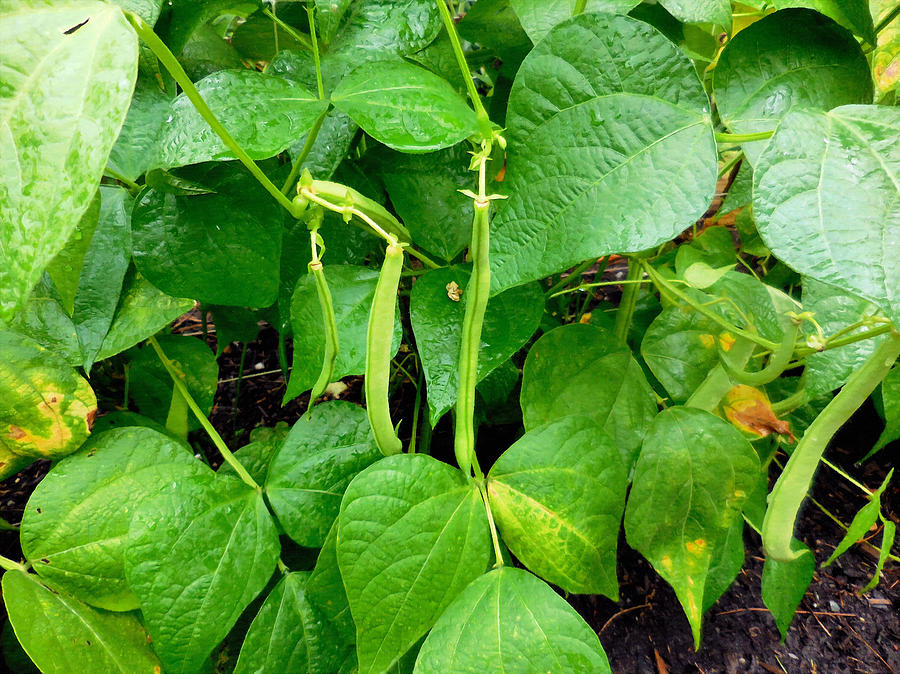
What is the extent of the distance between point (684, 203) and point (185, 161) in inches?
16.5

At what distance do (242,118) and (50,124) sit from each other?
214 millimetres

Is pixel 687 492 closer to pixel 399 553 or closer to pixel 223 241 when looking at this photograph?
pixel 399 553

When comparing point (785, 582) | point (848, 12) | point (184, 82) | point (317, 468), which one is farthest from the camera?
point (785, 582)

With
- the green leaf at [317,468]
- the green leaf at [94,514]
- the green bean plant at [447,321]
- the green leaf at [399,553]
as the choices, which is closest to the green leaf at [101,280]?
the green bean plant at [447,321]

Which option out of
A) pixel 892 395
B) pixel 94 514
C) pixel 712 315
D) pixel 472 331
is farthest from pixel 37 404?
pixel 892 395

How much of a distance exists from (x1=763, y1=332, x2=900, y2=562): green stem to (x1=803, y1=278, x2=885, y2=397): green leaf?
0.10 metres

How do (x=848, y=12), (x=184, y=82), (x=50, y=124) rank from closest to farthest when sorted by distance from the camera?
(x=50, y=124)
(x=184, y=82)
(x=848, y=12)

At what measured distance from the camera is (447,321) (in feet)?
1.88

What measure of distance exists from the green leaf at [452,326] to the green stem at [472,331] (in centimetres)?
3

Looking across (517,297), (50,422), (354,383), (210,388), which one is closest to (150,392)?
(210,388)

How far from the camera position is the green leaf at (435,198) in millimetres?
630

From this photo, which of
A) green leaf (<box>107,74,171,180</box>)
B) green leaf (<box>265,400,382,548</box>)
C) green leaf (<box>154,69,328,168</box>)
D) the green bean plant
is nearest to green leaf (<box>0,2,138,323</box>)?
the green bean plant

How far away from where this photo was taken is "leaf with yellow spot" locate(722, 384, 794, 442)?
67 centimetres

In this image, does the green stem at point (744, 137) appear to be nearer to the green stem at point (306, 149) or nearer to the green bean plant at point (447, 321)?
the green bean plant at point (447, 321)
